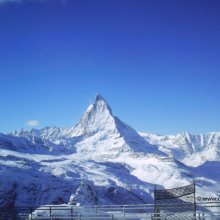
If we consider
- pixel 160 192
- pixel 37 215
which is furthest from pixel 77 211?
pixel 160 192

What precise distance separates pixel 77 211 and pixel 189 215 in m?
15.4

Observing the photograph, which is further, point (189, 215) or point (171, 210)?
point (171, 210)

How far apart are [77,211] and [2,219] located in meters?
7.29

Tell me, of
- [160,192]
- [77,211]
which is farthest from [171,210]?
[77,211]

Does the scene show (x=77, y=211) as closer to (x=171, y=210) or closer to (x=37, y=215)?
(x=37, y=215)

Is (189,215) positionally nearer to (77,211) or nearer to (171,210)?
(171,210)

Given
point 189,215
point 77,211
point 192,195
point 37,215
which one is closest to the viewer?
point 189,215

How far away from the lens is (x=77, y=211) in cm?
4547

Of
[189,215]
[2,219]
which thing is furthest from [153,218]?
[2,219]

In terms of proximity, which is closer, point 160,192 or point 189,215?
point 189,215

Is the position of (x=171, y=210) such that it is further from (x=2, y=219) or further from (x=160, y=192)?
(x=2, y=219)

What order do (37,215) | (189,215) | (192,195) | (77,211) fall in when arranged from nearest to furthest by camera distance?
(189,215), (192,195), (37,215), (77,211)

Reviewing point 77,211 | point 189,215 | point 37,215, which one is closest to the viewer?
point 189,215

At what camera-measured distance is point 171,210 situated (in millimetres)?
36344
